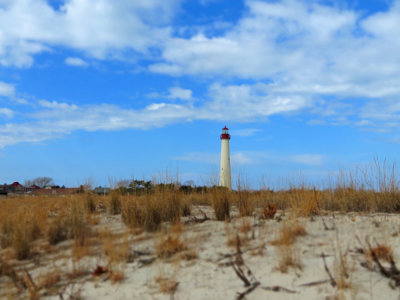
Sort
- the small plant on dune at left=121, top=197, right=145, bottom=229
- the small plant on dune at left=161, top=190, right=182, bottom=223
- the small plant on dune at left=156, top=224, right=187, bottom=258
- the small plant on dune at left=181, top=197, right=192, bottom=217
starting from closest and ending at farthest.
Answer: the small plant on dune at left=156, top=224, right=187, bottom=258, the small plant on dune at left=121, top=197, right=145, bottom=229, the small plant on dune at left=161, top=190, right=182, bottom=223, the small plant on dune at left=181, top=197, right=192, bottom=217

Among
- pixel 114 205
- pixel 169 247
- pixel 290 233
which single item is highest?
pixel 114 205

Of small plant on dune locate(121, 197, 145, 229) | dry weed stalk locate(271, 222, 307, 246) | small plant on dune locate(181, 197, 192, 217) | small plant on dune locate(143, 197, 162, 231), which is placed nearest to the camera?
dry weed stalk locate(271, 222, 307, 246)

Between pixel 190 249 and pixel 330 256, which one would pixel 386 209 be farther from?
pixel 190 249

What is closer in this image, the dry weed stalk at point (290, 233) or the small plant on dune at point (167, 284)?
the small plant on dune at point (167, 284)

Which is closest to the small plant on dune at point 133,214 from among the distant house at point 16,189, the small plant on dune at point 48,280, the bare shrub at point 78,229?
the bare shrub at point 78,229

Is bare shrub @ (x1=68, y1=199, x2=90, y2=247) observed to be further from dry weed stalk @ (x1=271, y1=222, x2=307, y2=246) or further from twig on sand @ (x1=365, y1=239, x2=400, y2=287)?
twig on sand @ (x1=365, y1=239, x2=400, y2=287)

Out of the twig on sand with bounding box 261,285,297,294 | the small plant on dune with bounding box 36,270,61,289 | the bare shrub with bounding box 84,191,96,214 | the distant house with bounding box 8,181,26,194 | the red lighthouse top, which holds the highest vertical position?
the red lighthouse top

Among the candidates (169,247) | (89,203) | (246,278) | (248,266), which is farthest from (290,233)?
(89,203)

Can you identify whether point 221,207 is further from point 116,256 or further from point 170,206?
point 116,256

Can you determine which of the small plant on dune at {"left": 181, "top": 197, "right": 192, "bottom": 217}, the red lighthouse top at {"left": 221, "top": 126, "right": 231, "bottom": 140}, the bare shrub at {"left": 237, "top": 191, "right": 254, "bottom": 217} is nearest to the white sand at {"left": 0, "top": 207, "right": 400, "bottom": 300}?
the bare shrub at {"left": 237, "top": 191, "right": 254, "bottom": 217}

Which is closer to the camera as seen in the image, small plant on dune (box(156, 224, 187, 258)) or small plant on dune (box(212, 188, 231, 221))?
small plant on dune (box(156, 224, 187, 258))

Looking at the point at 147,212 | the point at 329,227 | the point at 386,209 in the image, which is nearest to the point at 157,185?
the point at 147,212

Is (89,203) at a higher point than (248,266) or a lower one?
higher

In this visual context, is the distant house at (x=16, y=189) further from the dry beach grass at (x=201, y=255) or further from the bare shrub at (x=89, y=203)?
the dry beach grass at (x=201, y=255)
